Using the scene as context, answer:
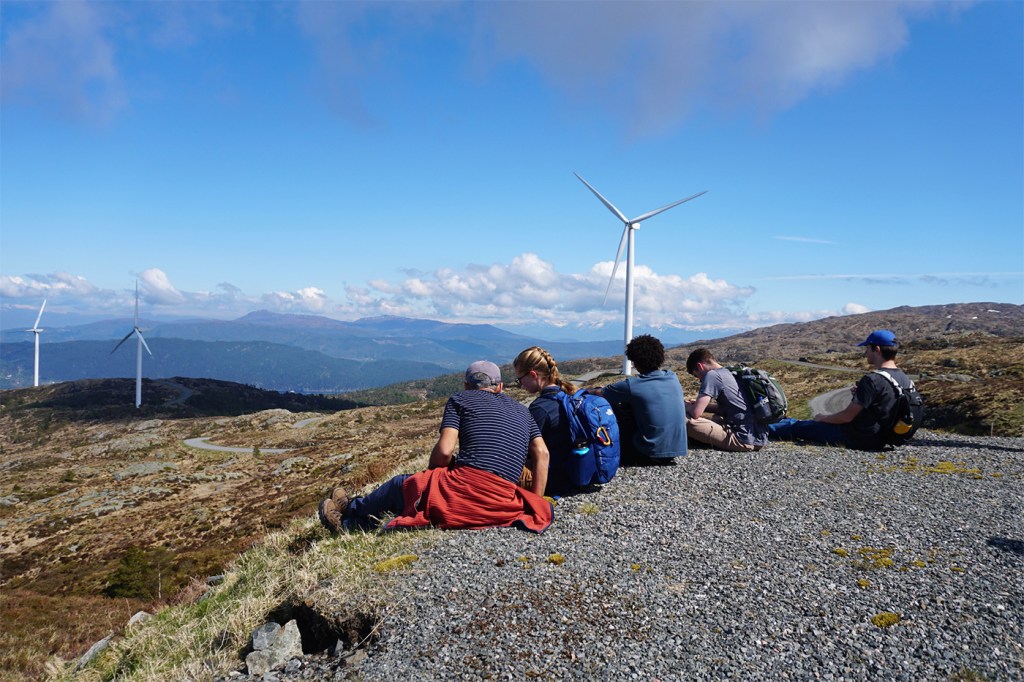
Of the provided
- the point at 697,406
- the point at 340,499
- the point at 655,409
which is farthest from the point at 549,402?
the point at 697,406

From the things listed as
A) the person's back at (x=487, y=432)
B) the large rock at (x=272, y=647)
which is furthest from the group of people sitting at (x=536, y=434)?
the large rock at (x=272, y=647)

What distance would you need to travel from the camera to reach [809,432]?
1420cm

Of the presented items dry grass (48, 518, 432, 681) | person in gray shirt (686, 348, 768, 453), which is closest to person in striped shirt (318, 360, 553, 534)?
dry grass (48, 518, 432, 681)

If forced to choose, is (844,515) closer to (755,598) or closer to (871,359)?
(755,598)

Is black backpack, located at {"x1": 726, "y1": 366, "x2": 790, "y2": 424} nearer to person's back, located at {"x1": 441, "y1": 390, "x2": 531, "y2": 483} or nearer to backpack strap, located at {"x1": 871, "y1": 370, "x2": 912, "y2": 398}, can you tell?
backpack strap, located at {"x1": 871, "y1": 370, "x2": 912, "y2": 398}

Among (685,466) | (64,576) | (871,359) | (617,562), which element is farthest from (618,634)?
(64,576)

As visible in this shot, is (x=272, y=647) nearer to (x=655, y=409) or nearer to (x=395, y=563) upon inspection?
(x=395, y=563)

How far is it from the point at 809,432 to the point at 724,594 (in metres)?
9.58

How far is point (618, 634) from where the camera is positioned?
537cm

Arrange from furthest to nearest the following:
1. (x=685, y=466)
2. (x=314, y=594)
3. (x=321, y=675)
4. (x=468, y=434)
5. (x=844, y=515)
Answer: (x=685, y=466)
(x=844, y=515)
(x=468, y=434)
(x=314, y=594)
(x=321, y=675)

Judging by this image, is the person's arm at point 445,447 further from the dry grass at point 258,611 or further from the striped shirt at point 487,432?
the dry grass at point 258,611

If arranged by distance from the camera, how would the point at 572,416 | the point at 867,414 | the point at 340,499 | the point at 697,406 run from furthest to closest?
the point at 867,414, the point at 697,406, the point at 340,499, the point at 572,416

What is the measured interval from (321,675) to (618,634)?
2.76 meters

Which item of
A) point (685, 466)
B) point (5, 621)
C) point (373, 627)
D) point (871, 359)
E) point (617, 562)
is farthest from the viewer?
point (5, 621)
